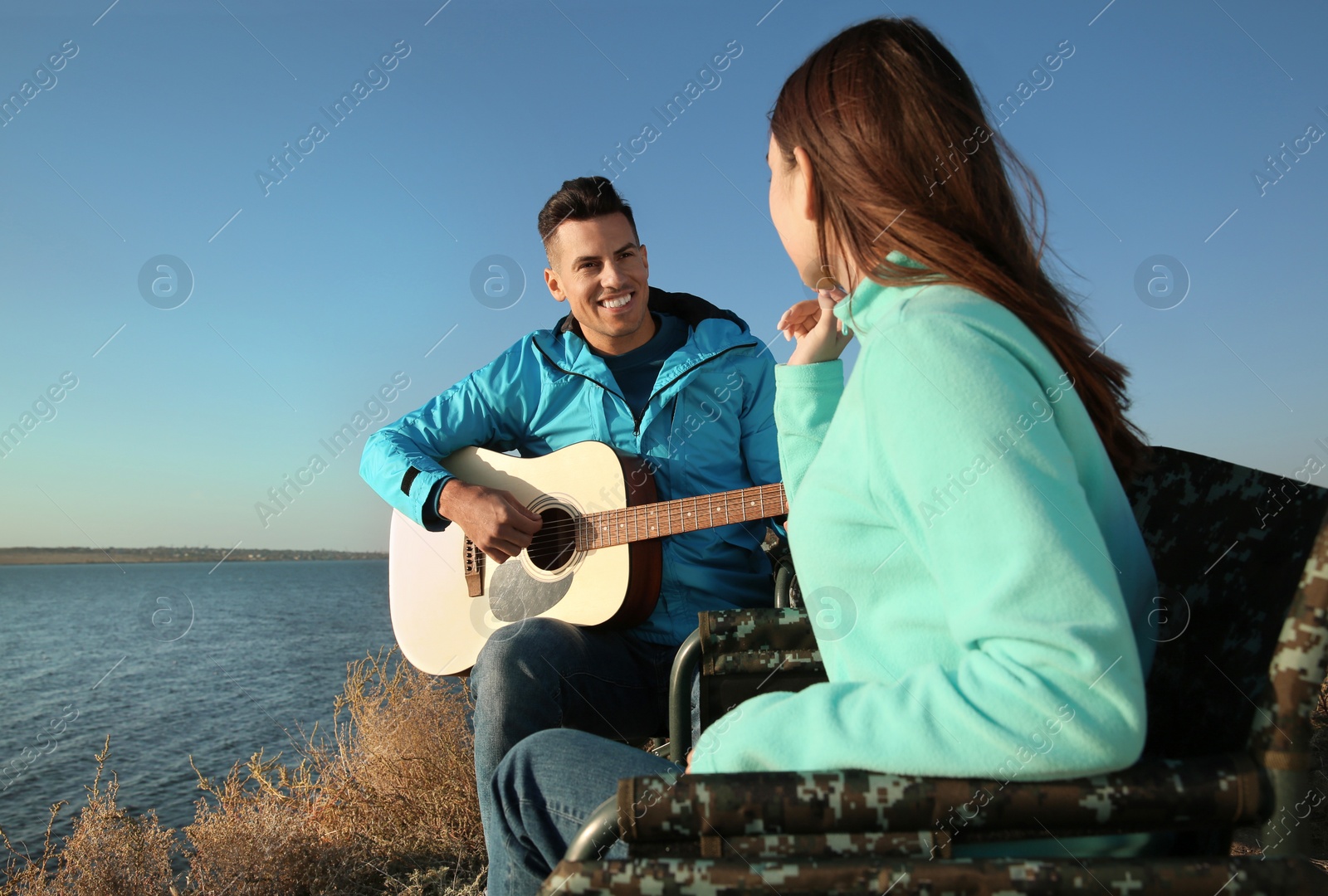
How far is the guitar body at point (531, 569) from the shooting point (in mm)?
2770

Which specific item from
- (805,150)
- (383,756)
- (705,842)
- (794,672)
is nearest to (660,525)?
(794,672)

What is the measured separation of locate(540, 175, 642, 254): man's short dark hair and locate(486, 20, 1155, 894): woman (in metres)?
2.32

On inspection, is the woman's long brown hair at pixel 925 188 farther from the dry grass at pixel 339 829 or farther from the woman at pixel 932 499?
the dry grass at pixel 339 829

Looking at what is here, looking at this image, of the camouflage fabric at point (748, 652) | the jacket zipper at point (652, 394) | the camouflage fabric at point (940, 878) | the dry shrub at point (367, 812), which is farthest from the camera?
the dry shrub at point (367, 812)

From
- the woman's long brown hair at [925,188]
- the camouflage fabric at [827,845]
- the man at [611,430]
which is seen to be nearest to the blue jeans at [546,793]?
the camouflage fabric at [827,845]

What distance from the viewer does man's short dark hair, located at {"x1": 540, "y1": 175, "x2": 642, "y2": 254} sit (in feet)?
11.6

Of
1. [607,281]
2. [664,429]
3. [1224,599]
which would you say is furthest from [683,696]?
[607,281]

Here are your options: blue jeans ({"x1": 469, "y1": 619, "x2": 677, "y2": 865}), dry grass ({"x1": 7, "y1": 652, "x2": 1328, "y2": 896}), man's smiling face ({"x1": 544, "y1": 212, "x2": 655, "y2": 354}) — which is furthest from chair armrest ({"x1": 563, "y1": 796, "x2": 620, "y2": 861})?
man's smiling face ({"x1": 544, "y1": 212, "x2": 655, "y2": 354})

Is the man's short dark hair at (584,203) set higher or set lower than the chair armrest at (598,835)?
higher

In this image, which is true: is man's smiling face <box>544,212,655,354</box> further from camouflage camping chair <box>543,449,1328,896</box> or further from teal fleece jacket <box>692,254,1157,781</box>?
camouflage camping chair <box>543,449,1328,896</box>

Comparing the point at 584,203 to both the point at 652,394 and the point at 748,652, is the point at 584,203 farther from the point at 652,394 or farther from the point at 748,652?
the point at 748,652

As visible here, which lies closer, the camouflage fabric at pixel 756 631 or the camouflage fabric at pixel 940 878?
the camouflage fabric at pixel 940 878

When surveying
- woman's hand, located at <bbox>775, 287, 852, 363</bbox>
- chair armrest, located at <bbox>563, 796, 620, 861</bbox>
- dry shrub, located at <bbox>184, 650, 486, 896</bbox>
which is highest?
woman's hand, located at <bbox>775, 287, 852, 363</bbox>

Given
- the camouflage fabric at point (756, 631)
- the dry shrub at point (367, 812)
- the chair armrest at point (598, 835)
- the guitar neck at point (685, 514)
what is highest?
the guitar neck at point (685, 514)
